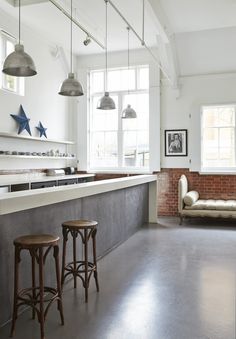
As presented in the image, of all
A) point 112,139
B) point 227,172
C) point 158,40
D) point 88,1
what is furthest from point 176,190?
point 88,1

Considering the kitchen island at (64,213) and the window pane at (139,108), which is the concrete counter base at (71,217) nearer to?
the kitchen island at (64,213)

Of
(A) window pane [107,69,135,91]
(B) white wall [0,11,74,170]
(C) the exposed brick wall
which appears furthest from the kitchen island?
(A) window pane [107,69,135,91]

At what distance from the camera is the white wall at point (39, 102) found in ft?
22.2

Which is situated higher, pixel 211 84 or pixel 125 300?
pixel 211 84

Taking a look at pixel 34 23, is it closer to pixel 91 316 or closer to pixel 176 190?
pixel 176 190

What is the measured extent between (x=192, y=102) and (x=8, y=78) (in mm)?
4279

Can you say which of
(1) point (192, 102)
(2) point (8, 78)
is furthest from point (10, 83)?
(1) point (192, 102)

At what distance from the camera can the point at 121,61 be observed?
8.91 meters

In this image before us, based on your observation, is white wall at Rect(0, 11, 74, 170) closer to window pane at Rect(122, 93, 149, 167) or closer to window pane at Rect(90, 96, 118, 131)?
window pane at Rect(90, 96, 118, 131)

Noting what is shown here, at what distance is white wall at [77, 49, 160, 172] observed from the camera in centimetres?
855

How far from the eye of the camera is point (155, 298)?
3410 millimetres

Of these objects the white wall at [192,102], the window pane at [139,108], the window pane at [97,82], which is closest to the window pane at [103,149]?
the window pane at [139,108]

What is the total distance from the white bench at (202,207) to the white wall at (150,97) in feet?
4.52

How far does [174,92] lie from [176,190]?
7.92 feet
